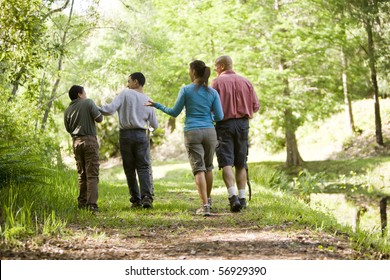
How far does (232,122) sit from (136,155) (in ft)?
4.69

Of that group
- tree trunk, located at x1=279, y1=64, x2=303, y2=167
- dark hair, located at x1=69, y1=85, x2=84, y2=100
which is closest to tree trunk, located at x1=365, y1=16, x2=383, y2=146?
tree trunk, located at x1=279, y1=64, x2=303, y2=167

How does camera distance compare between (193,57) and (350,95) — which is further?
(350,95)

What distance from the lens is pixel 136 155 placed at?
8.01 m

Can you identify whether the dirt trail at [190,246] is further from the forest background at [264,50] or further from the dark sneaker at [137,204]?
the forest background at [264,50]

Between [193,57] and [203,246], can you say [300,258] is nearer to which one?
[203,246]

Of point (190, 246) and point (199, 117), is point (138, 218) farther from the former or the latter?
point (190, 246)

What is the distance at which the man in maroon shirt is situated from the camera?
7.95 meters

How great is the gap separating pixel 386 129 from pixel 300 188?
39.3 feet

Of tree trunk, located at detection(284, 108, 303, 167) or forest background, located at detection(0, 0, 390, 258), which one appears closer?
forest background, located at detection(0, 0, 390, 258)

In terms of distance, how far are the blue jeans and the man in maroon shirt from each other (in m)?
1.04

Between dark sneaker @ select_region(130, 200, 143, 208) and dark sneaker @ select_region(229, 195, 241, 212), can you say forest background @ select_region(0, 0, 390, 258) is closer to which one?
dark sneaker @ select_region(130, 200, 143, 208)

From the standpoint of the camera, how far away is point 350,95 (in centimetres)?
2189
